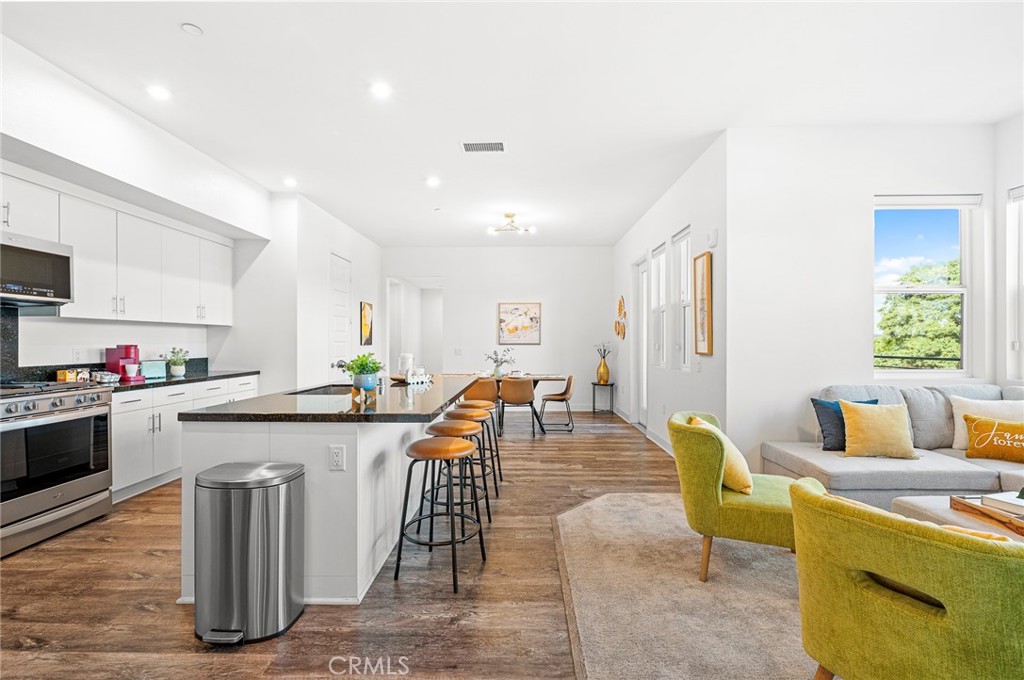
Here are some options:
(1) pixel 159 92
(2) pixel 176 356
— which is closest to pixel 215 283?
(2) pixel 176 356

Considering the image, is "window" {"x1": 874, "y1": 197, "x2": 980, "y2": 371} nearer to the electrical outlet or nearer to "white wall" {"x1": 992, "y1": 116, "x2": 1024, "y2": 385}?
"white wall" {"x1": 992, "y1": 116, "x2": 1024, "y2": 385}

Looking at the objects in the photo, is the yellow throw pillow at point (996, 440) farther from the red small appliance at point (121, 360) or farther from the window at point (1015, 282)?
the red small appliance at point (121, 360)

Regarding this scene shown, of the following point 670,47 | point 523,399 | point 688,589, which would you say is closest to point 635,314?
point 523,399

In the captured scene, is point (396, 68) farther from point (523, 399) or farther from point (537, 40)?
point (523, 399)

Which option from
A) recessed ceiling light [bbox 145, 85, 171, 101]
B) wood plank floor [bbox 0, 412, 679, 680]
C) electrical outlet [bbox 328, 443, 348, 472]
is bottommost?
wood plank floor [bbox 0, 412, 679, 680]

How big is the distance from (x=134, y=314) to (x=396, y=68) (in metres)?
3.06

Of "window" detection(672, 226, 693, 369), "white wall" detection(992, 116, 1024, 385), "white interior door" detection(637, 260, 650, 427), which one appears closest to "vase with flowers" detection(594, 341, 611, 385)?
"white interior door" detection(637, 260, 650, 427)

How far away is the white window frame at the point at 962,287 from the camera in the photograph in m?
4.20

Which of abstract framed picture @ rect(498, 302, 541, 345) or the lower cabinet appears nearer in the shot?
the lower cabinet

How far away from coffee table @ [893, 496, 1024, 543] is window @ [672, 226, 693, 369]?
2.94 meters

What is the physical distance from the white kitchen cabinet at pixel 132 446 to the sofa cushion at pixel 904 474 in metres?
4.77

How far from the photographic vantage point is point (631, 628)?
2213mm

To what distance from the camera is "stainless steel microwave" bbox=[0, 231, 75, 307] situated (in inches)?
125

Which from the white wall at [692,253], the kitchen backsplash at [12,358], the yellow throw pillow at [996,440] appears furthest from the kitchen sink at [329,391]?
the yellow throw pillow at [996,440]
